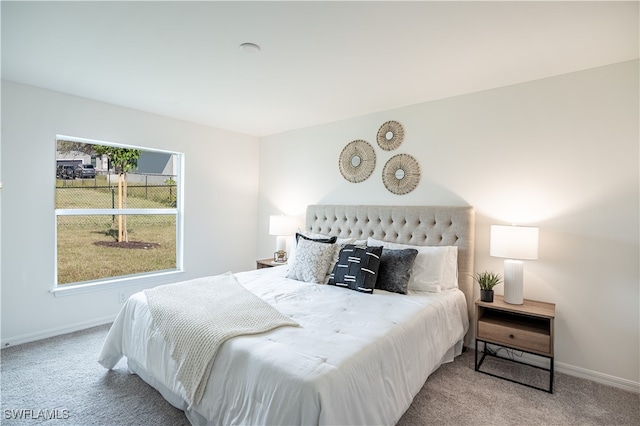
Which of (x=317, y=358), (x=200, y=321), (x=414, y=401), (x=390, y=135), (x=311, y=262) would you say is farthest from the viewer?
(x=390, y=135)

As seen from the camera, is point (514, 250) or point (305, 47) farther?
point (514, 250)

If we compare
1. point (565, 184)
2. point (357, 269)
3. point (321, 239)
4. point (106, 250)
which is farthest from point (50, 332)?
point (565, 184)

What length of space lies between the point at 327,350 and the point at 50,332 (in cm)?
316

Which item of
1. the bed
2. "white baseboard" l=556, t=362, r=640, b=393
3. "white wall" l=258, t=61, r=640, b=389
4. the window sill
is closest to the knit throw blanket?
the bed

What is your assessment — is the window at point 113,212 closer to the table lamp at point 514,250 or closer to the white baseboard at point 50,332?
the white baseboard at point 50,332

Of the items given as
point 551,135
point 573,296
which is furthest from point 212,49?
point 573,296

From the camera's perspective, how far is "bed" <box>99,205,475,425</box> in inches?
54.4

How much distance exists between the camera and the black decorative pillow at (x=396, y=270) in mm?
2699

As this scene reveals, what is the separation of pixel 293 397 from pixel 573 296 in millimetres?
2499

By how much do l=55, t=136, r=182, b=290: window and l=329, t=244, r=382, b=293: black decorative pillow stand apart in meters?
2.46

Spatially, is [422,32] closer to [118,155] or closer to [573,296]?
[573,296]

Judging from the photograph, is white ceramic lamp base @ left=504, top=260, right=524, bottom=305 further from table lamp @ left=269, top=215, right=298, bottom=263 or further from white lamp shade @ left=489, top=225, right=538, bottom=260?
table lamp @ left=269, top=215, right=298, bottom=263

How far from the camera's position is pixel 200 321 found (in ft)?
6.23

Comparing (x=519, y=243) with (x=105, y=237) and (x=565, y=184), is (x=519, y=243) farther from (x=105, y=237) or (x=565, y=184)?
(x=105, y=237)
